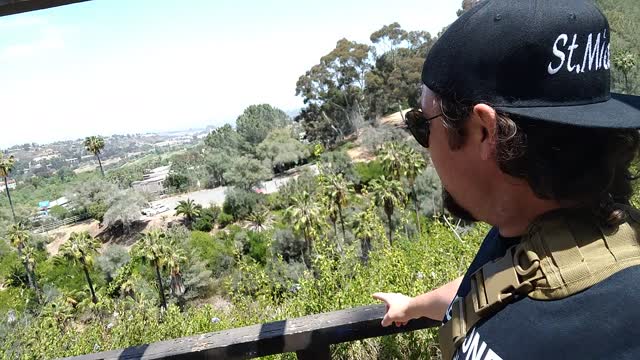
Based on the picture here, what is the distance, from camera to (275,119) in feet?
224

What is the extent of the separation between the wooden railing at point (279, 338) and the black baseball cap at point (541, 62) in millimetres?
1062

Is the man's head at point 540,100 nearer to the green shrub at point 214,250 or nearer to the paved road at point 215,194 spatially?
the green shrub at point 214,250

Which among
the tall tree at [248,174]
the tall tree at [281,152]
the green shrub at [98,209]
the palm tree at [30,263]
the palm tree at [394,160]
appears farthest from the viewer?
the tall tree at [281,152]

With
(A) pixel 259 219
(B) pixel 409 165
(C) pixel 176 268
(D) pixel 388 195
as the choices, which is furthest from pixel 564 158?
(A) pixel 259 219

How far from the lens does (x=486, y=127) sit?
0.83m

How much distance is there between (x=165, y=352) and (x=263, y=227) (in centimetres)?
3494

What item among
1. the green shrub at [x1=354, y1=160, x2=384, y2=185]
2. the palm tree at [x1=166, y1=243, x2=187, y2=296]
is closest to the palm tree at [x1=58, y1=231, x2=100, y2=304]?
the palm tree at [x1=166, y1=243, x2=187, y2=296]

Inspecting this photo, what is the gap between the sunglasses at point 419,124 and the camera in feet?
3.23

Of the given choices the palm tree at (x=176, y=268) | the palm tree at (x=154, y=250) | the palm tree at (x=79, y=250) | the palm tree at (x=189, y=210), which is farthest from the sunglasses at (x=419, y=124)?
the palm tree at (x=189, y=210)

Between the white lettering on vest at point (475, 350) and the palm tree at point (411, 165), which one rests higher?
the white lettering on vest at point (475, 350)

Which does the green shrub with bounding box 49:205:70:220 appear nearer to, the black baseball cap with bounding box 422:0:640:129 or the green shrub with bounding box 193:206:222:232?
the green shrub with bounding box 193:206:222:232

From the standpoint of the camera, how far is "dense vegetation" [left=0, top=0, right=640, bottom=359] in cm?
625

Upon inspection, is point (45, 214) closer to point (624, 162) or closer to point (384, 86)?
point (384, 86)

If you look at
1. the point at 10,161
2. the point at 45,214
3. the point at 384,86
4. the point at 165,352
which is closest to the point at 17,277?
the point at 10,161
